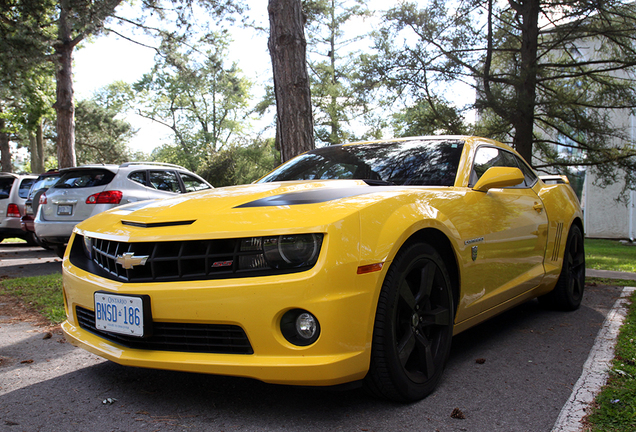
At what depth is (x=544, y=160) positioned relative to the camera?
12695 millimetres

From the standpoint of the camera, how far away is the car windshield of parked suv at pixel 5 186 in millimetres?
11406

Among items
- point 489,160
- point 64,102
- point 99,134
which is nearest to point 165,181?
point 489,160

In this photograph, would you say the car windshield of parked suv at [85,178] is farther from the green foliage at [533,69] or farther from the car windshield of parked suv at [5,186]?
the green foliage at [533,69]

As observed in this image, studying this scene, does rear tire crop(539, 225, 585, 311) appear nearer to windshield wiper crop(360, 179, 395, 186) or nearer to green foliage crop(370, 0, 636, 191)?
windshield wiper crop(360, 179, 395, 186)

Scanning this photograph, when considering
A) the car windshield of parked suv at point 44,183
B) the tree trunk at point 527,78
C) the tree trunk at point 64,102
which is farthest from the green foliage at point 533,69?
the tree trunk at point 64,102

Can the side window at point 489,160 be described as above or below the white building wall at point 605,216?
above

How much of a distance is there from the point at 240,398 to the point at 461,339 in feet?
6.05

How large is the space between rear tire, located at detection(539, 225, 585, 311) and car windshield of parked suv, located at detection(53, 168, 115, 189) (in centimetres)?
641

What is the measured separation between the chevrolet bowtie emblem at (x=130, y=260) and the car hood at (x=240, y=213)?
86 millimetres

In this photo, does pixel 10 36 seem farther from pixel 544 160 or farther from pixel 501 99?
pixel 544 160

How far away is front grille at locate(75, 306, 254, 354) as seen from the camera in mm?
2219

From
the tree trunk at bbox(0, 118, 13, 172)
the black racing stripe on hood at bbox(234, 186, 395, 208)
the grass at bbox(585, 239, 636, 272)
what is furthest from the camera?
the tree trunk at bbox(0, 118, 13, 172)

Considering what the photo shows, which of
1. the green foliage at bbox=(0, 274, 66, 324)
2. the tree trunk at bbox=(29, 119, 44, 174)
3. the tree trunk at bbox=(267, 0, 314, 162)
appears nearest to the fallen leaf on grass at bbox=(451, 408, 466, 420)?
the green foliage at bbox=(0, 274, 66, 324)

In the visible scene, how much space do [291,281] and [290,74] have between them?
476cm
